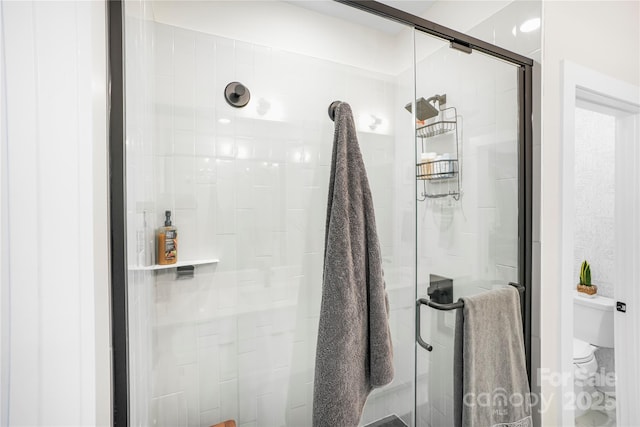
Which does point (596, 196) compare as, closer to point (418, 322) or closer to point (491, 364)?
point (491, 364)

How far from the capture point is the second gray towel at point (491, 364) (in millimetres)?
940

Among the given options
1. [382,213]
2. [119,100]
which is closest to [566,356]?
[382,213]

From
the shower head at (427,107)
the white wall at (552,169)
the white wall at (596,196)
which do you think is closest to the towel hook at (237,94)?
the shower head at (427,107)

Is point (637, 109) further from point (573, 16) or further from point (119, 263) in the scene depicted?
point (119, 263)

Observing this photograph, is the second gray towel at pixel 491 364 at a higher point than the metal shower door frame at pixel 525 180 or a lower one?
lower

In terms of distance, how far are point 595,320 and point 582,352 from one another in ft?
0.76

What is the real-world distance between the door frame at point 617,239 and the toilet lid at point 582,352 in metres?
0.56

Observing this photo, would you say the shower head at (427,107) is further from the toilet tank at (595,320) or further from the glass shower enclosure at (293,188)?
the toilet tank at (595,320)

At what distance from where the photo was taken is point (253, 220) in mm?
1040

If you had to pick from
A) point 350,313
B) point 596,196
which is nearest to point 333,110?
point 350,313

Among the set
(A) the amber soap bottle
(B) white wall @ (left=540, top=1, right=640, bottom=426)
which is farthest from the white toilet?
(A) the amber soap bottle

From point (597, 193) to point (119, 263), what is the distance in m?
2.73

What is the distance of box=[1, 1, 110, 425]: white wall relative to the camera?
34cm

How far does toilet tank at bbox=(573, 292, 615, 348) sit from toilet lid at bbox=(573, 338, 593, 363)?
0.04 metres
